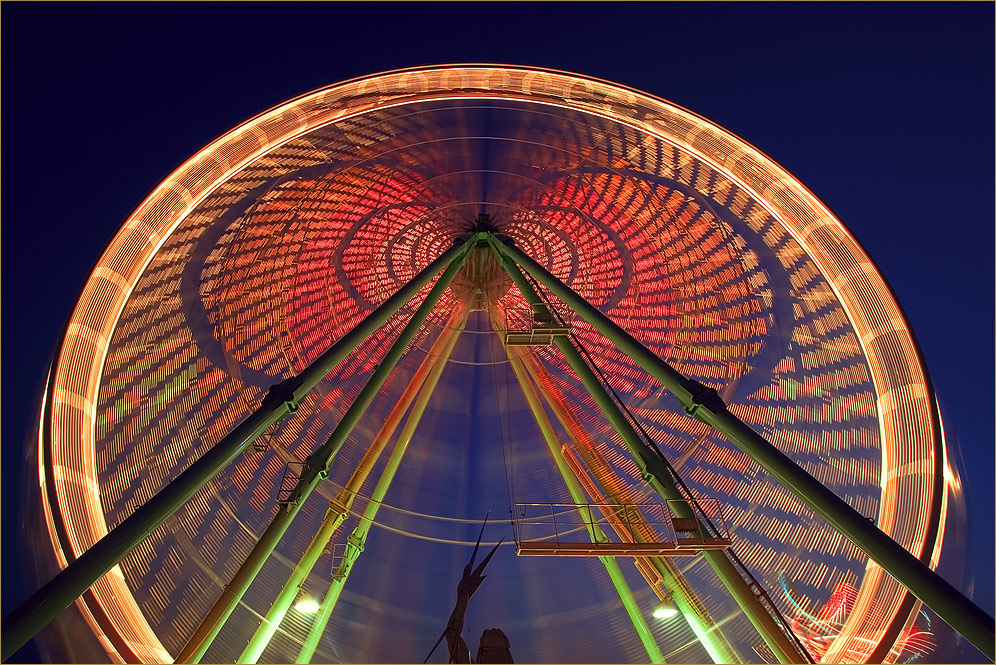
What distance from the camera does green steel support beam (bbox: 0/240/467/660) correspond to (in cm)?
441

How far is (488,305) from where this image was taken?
11461mm

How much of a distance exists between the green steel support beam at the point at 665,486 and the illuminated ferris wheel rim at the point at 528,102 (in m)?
2.07

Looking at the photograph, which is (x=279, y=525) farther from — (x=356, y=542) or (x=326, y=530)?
(x=356, y=542)

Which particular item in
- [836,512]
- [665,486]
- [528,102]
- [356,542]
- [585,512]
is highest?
[528,102]

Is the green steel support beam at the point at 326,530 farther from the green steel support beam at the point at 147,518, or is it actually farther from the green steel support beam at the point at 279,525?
the green steel support beam at the point at 147,518

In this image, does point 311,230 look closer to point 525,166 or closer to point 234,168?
point 234,168

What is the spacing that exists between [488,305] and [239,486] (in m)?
5.10

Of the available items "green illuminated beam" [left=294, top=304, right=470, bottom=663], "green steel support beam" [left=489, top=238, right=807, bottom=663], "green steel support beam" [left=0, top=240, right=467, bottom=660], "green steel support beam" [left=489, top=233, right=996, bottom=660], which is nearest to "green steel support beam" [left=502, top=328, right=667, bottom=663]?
"green steel support beam" [left=489, top=238, right=807, bottom=663]

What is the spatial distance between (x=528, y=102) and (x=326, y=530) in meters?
6.42

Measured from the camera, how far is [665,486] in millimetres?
7176

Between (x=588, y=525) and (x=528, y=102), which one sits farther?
(x=528, y=102)

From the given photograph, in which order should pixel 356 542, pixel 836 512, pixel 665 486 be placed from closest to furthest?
pixel 836 512 → pixel 665 486 → pixel 356 542

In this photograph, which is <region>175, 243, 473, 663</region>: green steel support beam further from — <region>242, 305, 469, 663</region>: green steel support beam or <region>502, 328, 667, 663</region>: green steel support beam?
<region>502, 328, 667, 663</region>: green steel support beam

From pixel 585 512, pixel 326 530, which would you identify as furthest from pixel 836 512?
pixel 326 530
